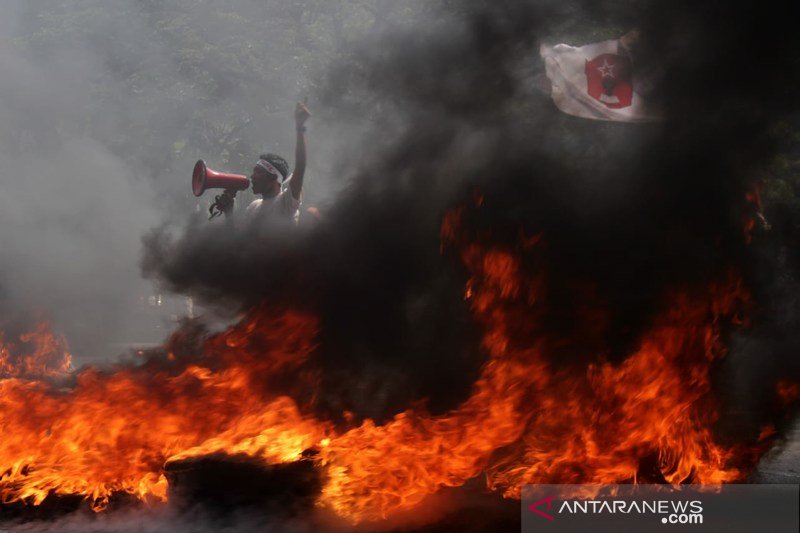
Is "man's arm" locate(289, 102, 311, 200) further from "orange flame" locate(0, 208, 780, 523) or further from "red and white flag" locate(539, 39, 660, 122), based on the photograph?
"red and white flag" locate(539, 39, 660, 122)

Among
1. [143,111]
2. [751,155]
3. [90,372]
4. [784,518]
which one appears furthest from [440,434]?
[143,111]

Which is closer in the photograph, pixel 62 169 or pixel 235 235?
pixel 235 235

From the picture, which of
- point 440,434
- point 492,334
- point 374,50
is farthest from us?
point 374,50

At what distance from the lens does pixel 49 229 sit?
12.7 metres

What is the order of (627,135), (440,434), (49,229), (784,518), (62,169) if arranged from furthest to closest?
1. (62,169)
2. (49,229)
3. (627,135)
4. (440,434)
5. (784,518)

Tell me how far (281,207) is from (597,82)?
330 cm

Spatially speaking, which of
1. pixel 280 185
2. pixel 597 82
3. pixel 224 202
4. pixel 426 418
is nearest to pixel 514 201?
pixel 426 418

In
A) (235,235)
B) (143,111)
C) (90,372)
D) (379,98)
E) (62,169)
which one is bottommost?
(143,111)

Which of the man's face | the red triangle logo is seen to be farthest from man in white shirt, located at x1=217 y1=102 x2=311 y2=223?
the red triangle logo

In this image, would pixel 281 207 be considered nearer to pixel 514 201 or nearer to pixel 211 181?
pixel 211 181

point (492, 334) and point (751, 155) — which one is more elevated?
point (751, 155)

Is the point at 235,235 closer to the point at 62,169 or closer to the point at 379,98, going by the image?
the point at 379,98

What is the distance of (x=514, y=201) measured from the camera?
279 inches

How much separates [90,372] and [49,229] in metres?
6.53
